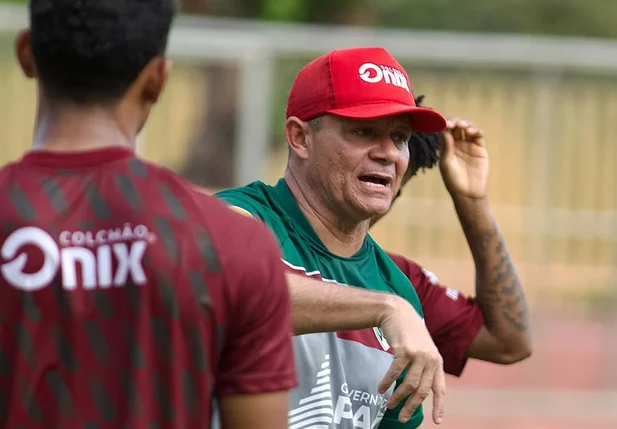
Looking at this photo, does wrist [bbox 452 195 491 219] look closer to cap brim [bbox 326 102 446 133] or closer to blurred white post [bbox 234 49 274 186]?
cap brim [bbox 326 102 446 133]

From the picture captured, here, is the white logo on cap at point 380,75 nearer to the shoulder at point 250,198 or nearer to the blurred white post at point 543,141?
the shoulder at point 250,198

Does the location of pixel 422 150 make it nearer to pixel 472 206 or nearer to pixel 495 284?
pixel 472 206

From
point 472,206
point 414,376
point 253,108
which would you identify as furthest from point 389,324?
point 253,108

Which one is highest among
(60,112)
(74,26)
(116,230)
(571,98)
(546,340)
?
(571,98)

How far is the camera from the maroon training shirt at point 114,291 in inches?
89.5

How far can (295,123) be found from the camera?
4047 mm

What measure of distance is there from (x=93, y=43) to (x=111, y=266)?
0.40 meters

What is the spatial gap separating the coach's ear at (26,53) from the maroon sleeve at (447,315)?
6.84 ft

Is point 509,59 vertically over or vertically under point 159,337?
over

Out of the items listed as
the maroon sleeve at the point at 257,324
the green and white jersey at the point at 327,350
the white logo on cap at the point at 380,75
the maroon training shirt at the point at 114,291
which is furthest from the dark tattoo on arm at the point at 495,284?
the maroon training shirt at the point at 114,291

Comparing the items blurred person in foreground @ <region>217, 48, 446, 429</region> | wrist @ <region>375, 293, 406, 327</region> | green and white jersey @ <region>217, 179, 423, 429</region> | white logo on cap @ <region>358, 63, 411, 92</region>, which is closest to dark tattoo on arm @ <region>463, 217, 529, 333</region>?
blurred person in foreground @ <region>217, 48, 446, 429</region>

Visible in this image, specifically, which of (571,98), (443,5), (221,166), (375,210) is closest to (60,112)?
(375,210)

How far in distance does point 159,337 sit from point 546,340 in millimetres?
11370

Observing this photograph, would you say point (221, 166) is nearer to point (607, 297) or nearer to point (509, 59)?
point (509, 59)
